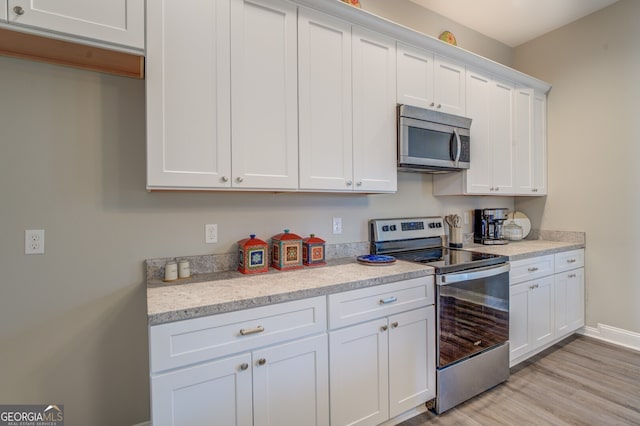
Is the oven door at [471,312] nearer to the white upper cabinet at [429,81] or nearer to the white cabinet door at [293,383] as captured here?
the white cabinet door at [293,383]

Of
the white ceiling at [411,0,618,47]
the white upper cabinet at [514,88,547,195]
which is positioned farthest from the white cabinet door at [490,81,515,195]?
the white ceiling at [411,0,618,47]

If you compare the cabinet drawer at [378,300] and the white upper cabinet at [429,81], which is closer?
the cabinet drawer at [378,300]

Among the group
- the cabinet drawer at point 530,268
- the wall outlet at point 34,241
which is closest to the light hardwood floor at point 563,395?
the cabinet drawer at point 530,268

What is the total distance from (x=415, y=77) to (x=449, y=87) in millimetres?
400

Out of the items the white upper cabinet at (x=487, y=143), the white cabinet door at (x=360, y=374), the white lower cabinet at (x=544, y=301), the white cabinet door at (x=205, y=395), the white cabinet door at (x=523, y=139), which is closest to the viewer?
the white cabinet door at (x=205, y=395)

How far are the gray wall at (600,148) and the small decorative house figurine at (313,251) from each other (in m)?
2.79

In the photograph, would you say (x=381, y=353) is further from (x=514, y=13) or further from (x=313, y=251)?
(x=514, y=13)

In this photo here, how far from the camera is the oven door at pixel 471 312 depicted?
189 centimetres

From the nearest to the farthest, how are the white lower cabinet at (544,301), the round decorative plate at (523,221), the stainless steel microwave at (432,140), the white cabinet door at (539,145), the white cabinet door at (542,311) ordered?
the stainless steel microwave at (432,140)
the white lower cabinet at (544,301)
the white cabinet door at (542,311)
the white cabinet door at (539,145)
the round decorative plate at (523,221)

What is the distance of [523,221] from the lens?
3.28 m

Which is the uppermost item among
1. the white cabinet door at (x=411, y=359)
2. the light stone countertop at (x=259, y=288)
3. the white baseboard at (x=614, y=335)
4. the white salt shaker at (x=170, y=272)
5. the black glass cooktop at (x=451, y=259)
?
the white salt shaker at (x=170, y=272)

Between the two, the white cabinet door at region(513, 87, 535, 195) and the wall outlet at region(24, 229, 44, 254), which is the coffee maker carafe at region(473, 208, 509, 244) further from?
the wall outlet at region(24, 229, 44, 254)

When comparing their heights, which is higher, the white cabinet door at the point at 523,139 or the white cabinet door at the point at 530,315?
the white cabinet door at the point at 523,139

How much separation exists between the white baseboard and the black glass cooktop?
5.39 ft
